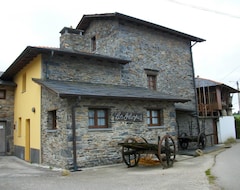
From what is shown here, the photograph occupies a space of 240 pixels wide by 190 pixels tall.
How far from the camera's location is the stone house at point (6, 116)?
15.0 meters

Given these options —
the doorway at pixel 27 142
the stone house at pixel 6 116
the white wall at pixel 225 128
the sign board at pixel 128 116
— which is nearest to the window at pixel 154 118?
the sign board at pixel 128 116

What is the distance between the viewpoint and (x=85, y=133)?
967 cm

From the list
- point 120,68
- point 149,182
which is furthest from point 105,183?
point 120,68

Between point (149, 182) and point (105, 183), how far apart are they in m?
1.16

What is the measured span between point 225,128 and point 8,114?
15.4 metres

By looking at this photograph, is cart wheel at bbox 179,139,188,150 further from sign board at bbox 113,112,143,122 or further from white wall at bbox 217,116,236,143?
white wall at bbox 217,116,236,143

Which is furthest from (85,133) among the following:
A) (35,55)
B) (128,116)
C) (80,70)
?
(35,55)

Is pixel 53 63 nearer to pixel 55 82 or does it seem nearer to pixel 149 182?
pixel 55 82

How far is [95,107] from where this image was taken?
10164 millimetres

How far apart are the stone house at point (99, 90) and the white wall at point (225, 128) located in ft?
13.0

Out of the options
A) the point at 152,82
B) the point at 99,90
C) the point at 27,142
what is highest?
the point at 152,82

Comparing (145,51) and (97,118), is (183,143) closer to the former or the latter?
(145,51)

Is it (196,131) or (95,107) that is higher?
(95,107)

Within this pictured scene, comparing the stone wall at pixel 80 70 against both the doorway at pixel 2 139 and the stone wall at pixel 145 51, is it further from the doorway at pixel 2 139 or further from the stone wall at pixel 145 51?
the doorway at pixel 2 139
